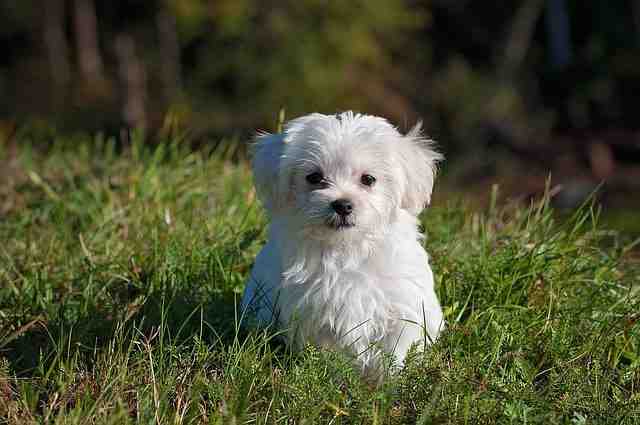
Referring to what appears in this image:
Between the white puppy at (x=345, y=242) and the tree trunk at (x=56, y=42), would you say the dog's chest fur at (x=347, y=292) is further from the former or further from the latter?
the tree trunk at (x=56, y=42)

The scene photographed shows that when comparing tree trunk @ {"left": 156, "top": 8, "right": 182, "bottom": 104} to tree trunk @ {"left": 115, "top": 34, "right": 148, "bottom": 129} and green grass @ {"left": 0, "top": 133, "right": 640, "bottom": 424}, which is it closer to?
tree trunk @ {"left": 115, "top": 34, "right": 148, "bottom": 129}

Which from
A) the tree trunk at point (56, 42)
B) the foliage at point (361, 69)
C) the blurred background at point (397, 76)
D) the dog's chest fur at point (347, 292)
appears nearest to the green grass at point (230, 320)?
the dog's chest fur at point (347, 292)

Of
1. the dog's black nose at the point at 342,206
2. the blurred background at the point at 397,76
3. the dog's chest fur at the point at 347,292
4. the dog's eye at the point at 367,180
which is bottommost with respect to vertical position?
the blurred background at the point at 397,76

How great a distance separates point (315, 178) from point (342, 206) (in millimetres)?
274

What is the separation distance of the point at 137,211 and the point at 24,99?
57.9 ft

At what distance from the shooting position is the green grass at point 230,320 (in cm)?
347

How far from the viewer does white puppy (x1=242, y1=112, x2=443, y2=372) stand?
3.66 meters

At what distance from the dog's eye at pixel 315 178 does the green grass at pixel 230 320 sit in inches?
28.4

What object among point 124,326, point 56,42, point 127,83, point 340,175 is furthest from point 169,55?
point 340,175

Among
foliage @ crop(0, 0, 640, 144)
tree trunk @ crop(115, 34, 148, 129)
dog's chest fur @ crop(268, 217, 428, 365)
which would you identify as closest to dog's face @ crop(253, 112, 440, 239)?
dog's chest fur @ crop(268, 217, 428, 365)

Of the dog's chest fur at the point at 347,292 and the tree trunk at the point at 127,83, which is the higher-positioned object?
the dog's chest fur at the point at 347,292

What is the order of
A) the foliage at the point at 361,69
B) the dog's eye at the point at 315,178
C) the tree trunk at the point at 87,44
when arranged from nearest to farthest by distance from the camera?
the dog's eye at the point at 315,178 → the foliage at the point at 361,69 → the tree trunk at the point at 87,44

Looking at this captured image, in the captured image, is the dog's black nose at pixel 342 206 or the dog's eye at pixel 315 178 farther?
the dog's eye at pixel 315 178

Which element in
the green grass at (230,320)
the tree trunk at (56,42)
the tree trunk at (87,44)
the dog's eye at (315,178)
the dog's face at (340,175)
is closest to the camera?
the green grass at (230,320)
